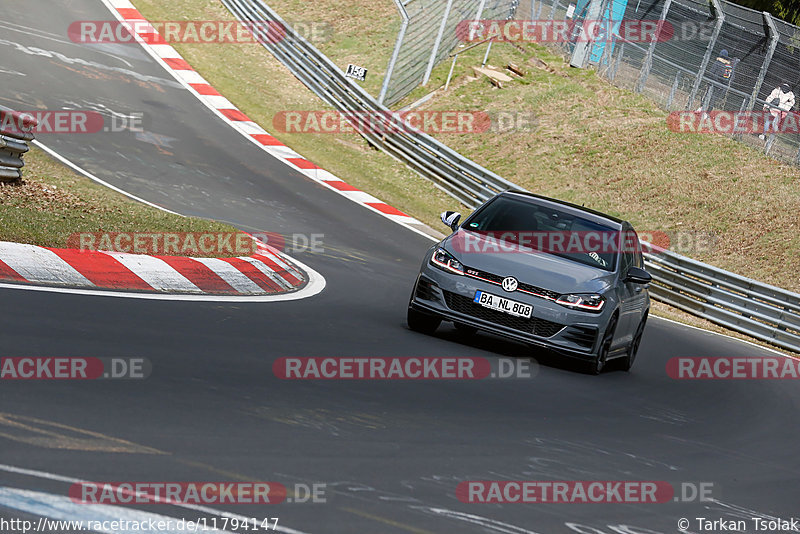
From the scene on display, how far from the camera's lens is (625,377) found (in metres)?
11.2

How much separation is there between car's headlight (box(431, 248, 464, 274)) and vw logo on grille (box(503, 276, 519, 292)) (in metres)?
0.42

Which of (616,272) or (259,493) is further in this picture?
(616,272)

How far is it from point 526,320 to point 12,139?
631cm

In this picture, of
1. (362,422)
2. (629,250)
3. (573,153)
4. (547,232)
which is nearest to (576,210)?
(547,232)

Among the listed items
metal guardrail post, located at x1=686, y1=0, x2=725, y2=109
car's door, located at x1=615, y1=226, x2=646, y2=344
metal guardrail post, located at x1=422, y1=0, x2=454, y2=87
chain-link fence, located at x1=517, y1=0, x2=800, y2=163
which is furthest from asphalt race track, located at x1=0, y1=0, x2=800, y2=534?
metal guardrail post, located at x1=422, y1=0, x2=454, y2=87

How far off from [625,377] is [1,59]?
16620mm

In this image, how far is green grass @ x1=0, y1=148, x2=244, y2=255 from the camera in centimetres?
1006

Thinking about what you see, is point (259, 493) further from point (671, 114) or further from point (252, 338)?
point (671, 114)

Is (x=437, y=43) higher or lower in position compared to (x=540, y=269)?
higher

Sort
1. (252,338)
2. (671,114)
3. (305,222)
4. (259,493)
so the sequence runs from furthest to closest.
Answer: (671,114) → (305,222) → (252,338) → (259,493)

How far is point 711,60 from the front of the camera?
2805 centimetres

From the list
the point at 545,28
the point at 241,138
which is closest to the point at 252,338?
the point at 241,138

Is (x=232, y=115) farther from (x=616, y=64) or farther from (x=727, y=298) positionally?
(x=616, y=64)

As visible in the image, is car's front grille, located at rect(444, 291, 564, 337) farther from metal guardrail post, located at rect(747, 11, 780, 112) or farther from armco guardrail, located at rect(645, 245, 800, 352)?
metal guardrail post, located at rect(747, 11, 780, 112)
